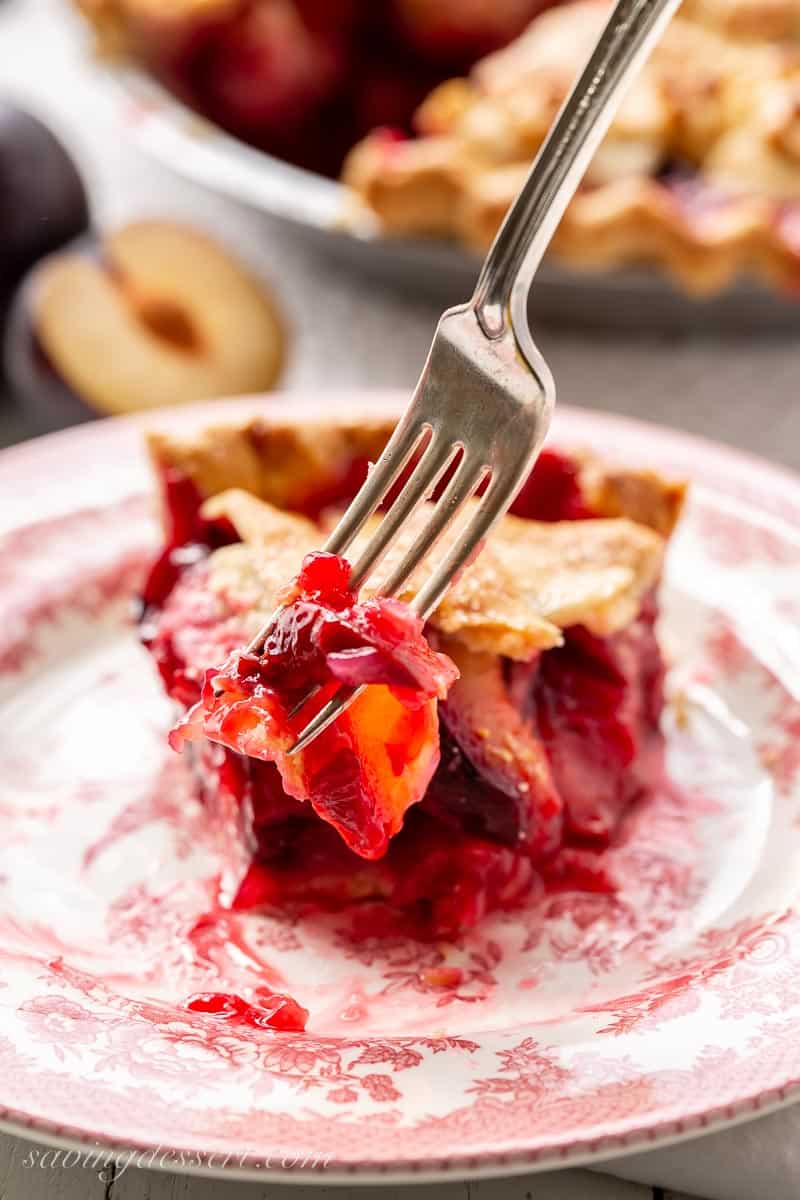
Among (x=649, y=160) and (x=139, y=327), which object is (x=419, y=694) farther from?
(x=649, y=160)

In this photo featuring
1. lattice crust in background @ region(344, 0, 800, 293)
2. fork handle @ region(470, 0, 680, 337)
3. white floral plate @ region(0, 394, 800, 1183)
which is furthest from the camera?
lattice crust in background @ region(344, 0, 800, 293)

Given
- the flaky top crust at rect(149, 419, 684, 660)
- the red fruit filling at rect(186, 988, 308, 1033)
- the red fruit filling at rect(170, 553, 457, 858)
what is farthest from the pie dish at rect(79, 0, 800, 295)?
the red fruit filling at rect(186, 988, 308, 1033)

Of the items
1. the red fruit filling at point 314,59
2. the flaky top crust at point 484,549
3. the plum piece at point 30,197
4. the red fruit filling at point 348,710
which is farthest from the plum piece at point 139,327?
the red fruit filling at point 348,710

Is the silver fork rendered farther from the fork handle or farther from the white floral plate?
the white floral plate

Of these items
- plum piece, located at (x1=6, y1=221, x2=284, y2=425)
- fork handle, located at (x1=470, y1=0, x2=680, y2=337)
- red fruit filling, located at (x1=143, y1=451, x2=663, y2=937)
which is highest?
fork handle, located at (x1=470, y1=0, x2=680, y2=337)

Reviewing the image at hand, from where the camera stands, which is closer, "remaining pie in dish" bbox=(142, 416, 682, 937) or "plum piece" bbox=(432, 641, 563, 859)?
"remaining pie in dish" bbox=(142, 416, 682, 937)

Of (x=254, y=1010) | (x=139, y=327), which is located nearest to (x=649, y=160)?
(x=139, y=327)

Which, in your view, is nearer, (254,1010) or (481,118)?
(254,1010)

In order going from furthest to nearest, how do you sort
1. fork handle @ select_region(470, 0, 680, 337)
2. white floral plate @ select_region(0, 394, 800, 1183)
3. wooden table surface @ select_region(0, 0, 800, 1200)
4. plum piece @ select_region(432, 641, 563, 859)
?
wooden table surface @ select_region(0, 0, 800, 1200) → plum piece @ select_region(432, 641, 563, 859) → fork handle @ select_region(470, 0, 680, 337) → white floral plate @ select_region(0, 394, 800, 1183)
